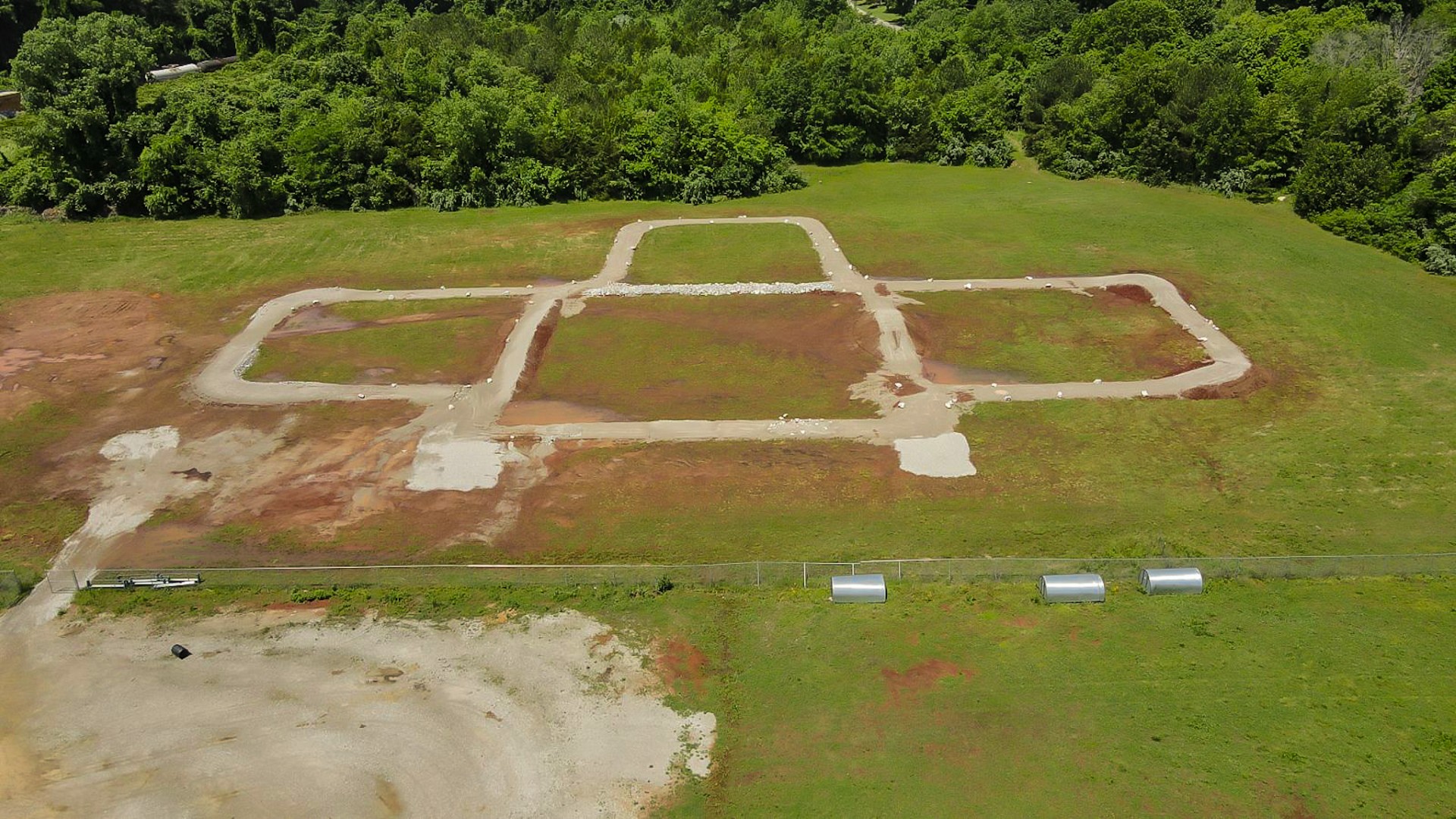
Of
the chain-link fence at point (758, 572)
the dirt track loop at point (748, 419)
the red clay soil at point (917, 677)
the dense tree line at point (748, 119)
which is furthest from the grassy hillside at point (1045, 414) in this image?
the red clay soil at point (917, 677)

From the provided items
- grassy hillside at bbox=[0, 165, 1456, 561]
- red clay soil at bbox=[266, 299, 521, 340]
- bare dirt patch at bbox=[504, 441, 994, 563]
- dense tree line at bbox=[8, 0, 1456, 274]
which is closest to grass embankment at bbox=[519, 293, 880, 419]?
bare dirt patch at bbox=[504, 441, 994, 563]

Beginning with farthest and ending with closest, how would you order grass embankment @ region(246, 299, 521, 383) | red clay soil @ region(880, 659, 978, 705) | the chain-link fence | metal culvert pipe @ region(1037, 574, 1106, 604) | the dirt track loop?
grass embankment @ region(246, 299, 521, 383)
the dirt track loop
the chain-link fence
metal culvert pipe @ region(1037, 574, 1106, 604)
red clay soil @ region(880, 659, 978, 705)

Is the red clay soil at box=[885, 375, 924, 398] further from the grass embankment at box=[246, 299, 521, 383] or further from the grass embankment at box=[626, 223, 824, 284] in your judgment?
the grass embankment at box=[246, 299, 521, 383]

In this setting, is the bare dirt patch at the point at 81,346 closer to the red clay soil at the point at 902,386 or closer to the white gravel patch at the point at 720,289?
the white gravel patch at the point at 720,289

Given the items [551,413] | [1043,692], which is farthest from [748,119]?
[1043,692]

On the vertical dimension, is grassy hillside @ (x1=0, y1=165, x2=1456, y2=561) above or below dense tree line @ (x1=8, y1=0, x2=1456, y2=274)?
below

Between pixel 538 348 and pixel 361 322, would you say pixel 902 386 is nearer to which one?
pixel 538 348

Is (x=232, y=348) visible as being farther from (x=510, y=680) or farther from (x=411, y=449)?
(x=510, y=680)

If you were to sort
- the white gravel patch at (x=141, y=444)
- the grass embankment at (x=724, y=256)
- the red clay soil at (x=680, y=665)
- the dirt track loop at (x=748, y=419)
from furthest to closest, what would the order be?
1. the grass embankment at (x=724, y=256)
2. the dirt track loop at (x=748, y=419)
3. the white gravel patch at (x=141, y=444)
4. the red clay soil at (x=680, y=665)
